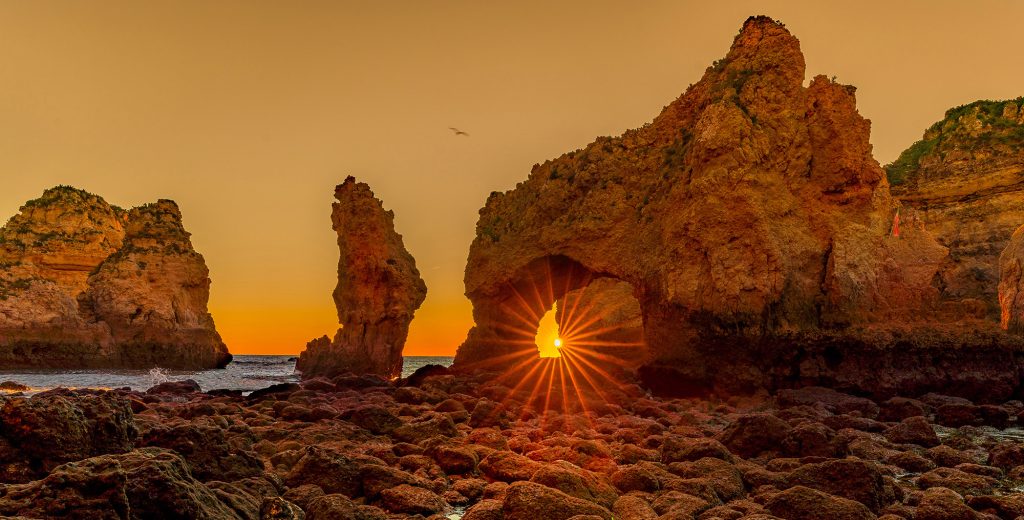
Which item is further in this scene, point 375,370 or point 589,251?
point 375,370

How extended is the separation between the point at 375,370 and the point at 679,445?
2265 cm

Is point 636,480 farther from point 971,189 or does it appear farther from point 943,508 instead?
point 971,189

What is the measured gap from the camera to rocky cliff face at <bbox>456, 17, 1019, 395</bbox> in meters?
15.6

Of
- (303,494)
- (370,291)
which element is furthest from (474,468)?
(370,291)

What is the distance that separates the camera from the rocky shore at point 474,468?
3.56 m

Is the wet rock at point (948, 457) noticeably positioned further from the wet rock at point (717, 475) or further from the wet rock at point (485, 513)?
the wet rock at point (485, 513)

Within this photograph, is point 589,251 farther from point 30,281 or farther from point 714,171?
point 30,281

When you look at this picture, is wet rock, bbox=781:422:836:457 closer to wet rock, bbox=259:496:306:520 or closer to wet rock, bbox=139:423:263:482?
wet rock, bbox=259:496:306:520

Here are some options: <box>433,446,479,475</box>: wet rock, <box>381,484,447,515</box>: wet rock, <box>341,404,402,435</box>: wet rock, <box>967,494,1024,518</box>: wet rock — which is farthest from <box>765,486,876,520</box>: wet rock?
<box>341,404,402,435</box>: wet rock

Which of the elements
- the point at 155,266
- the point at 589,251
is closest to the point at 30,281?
the point at 155,266

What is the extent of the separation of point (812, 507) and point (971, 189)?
99.2ft

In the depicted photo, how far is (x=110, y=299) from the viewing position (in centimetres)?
4112

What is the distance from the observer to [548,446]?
8008 mm

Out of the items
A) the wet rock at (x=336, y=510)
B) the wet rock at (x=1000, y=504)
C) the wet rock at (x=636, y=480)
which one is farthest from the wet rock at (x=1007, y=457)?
the wet rock at (x=336, y=510)
